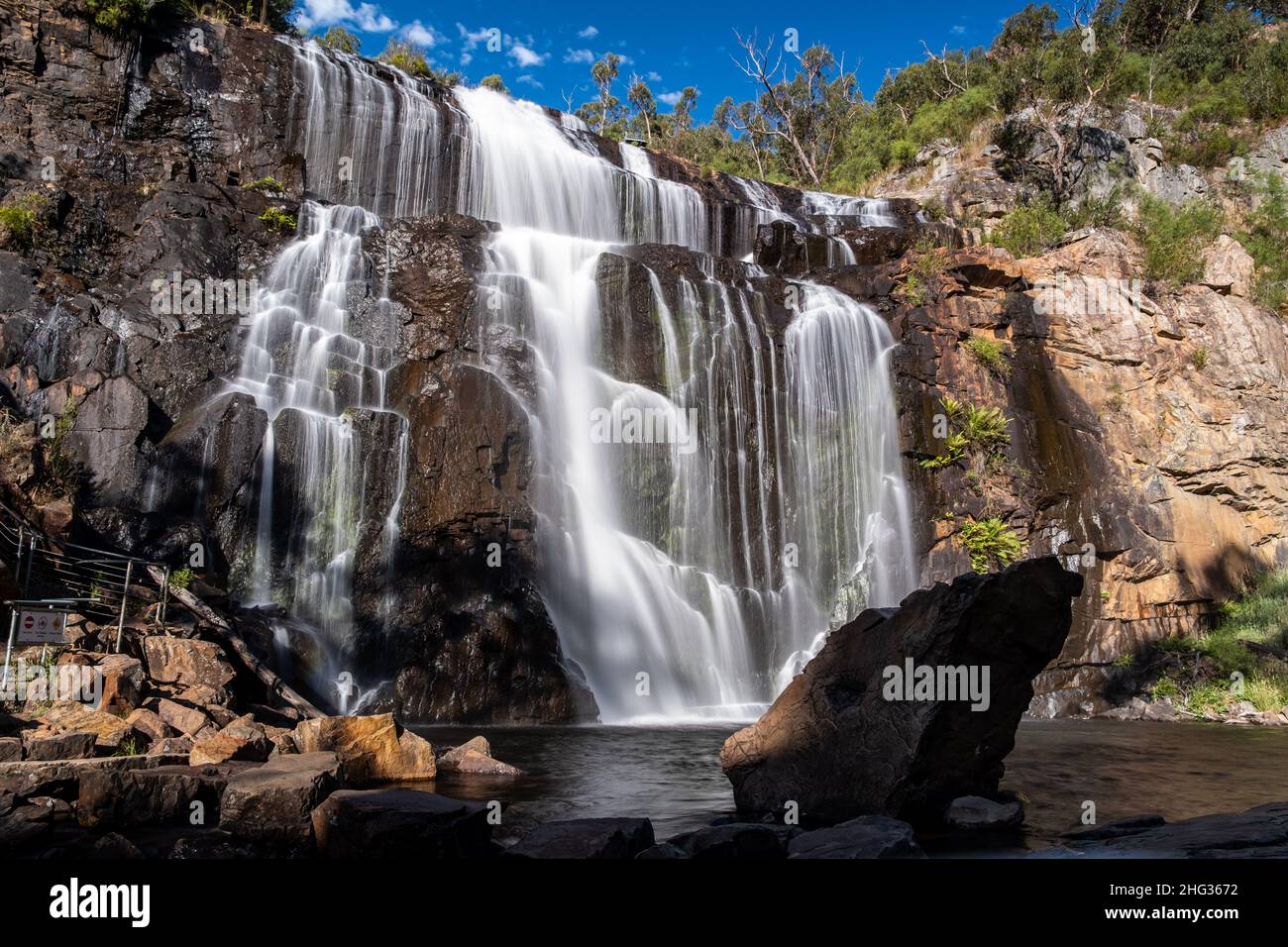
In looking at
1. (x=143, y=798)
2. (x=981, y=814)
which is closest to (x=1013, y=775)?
(x=981, y=814)

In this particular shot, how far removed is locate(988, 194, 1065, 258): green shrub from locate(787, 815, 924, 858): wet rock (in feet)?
79.4

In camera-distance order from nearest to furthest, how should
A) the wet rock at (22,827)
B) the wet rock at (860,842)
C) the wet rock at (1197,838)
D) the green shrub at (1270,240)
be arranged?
the wet rock at (1197,838) → the wet rock at (860,842) → the wet rock at (22,827) → the green shrub at (1270,240)

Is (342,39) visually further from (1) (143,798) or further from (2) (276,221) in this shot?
(1) (143,798)

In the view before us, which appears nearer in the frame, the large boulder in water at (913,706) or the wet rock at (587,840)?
the wet rock at (587,840)

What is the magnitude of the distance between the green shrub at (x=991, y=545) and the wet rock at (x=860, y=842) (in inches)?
599

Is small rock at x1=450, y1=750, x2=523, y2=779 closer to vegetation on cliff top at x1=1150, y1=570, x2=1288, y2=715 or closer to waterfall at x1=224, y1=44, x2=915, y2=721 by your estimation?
waterfall at x1=224, y1=44, x2=915, y2=721

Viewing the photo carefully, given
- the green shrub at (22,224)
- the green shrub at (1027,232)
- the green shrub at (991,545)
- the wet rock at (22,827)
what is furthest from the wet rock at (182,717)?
the green shrub at (1027,232)

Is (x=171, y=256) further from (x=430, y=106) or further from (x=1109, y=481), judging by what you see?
(x=1109, y=481)

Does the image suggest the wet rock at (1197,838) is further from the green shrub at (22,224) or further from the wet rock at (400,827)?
the green shrub at (22,224)

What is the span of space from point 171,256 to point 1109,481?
76.8 ft

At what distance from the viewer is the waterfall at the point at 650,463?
669 inches

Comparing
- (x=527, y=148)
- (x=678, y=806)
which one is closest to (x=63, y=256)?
(x=527, y=148)

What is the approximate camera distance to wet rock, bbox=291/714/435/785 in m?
9.38
